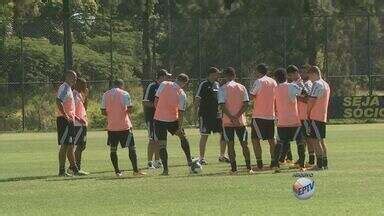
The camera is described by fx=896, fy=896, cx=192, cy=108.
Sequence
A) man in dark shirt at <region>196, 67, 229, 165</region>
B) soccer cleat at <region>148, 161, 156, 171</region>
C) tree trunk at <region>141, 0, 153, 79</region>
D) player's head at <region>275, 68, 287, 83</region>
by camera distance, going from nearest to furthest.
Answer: player's head at <region>275, 68, 287, 83</region> < soccer cleat at <region>148, 161, 156, 171</region> < man in dark shirt at <region>196, 67, 229, 165</region> < tree trunk at <region>141, 0, 153, 79</region>

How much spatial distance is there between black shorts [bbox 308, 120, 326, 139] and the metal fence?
Result: 95.4 feet

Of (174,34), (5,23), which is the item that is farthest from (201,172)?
(5,23)

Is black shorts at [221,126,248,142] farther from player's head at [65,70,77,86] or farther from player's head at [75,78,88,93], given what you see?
player's head at [75,78,88,93]

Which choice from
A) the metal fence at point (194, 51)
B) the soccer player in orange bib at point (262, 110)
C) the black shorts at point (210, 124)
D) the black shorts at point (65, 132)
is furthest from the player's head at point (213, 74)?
the metal fence at point (194, 51)

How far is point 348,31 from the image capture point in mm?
50875

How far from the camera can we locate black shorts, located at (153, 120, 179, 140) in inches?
717

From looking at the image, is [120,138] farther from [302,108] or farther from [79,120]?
[302,108]

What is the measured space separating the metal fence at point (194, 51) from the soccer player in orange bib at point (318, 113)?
29100 millimetres

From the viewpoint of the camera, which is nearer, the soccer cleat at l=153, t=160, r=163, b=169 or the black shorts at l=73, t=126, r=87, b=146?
the black shorts at l=73, t=126, r=87, b=146

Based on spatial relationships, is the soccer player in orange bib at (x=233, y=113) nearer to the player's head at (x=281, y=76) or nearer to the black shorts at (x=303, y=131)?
the player's head at (x=281, y=76)

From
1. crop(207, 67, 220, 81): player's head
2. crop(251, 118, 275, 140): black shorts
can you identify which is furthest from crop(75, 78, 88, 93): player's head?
crop(251, 118, 275, 140): black shorts

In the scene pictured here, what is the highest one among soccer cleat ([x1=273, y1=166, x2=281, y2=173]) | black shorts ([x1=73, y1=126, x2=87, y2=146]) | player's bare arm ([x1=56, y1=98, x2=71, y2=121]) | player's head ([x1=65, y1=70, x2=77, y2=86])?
player's head ([x1=65, y1=70, x2=77, y2=86])

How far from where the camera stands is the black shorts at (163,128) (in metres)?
18.2

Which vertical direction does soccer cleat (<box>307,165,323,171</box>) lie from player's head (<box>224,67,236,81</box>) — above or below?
below
